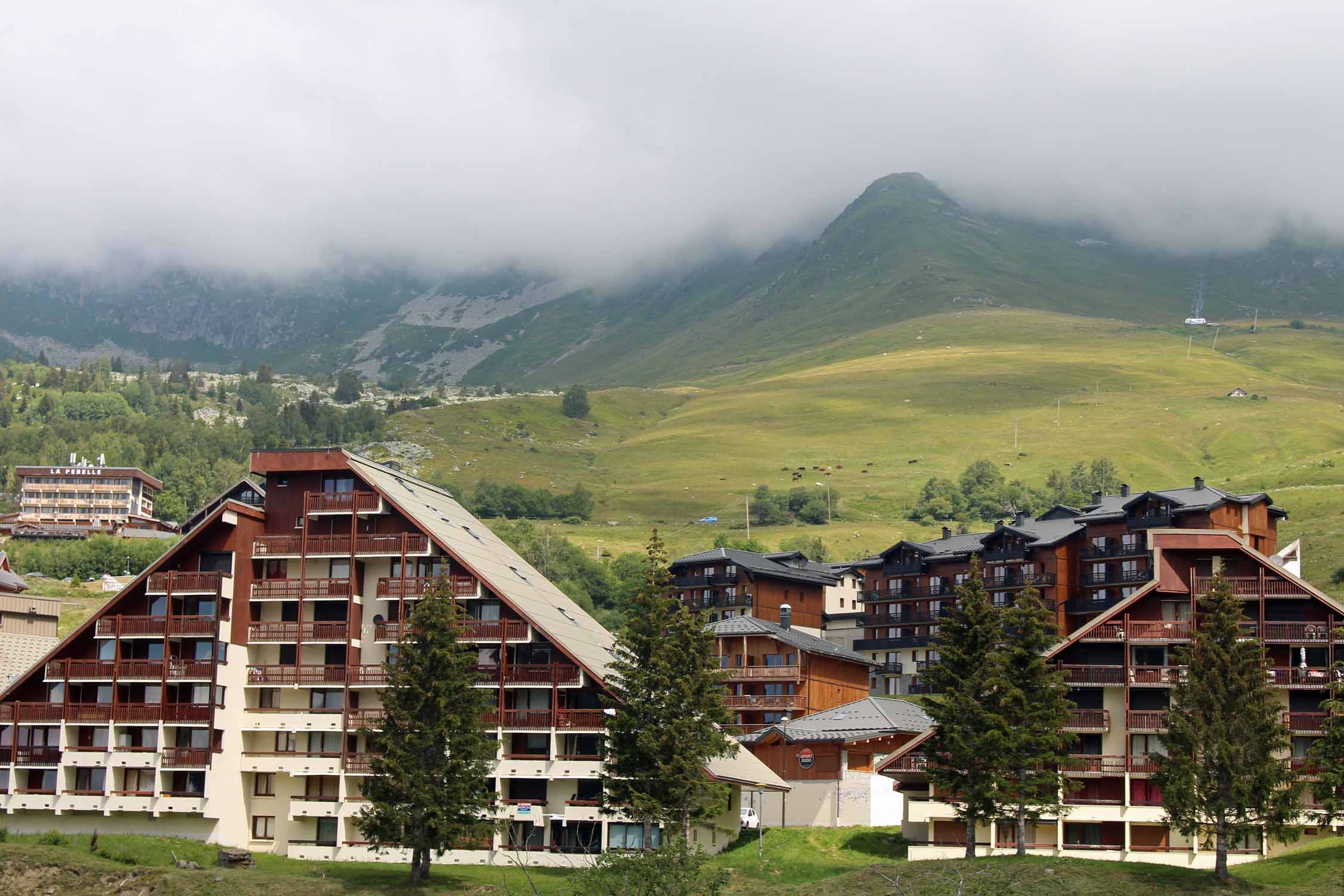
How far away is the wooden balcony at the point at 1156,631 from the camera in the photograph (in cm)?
9681

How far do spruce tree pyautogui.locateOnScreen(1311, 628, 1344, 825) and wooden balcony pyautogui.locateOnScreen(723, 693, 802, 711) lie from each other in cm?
4812

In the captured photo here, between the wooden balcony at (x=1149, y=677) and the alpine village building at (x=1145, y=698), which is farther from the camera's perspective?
the wooden balcony at (x=1149, y=677)

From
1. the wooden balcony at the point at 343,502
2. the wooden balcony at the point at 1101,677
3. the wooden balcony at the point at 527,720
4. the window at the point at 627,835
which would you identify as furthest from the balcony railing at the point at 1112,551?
the wooden balcony at the point at 343,502

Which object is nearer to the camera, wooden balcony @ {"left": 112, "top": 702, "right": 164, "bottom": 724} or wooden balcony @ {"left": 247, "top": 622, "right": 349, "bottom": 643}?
wooden balcony @ {"left": 112, "top": 702, "right": 164, "bottom": 724}

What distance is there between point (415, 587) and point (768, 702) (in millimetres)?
34189

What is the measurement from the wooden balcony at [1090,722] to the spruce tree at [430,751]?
1396 inches

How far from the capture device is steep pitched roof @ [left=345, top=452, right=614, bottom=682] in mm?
97500

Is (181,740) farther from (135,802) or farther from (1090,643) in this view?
(1090,643)

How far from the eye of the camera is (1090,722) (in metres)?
95.8

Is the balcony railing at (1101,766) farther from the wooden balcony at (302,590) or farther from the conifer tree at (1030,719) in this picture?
the wooden balcony at (302,590)

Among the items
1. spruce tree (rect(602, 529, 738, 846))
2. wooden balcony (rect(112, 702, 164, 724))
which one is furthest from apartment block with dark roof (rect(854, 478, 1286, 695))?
wooden balcony (rect(112, 702, 164, 724))

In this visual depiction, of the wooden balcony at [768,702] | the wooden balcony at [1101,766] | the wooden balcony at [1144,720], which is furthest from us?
the wooden balcony at [768,702]

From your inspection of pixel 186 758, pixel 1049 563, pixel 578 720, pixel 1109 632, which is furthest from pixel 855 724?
pixel 1049 563

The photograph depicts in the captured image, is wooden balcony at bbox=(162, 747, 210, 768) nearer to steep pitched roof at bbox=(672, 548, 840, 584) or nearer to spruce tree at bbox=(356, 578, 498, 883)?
spruce tree at bbox=(356, 578, 498, 883)
